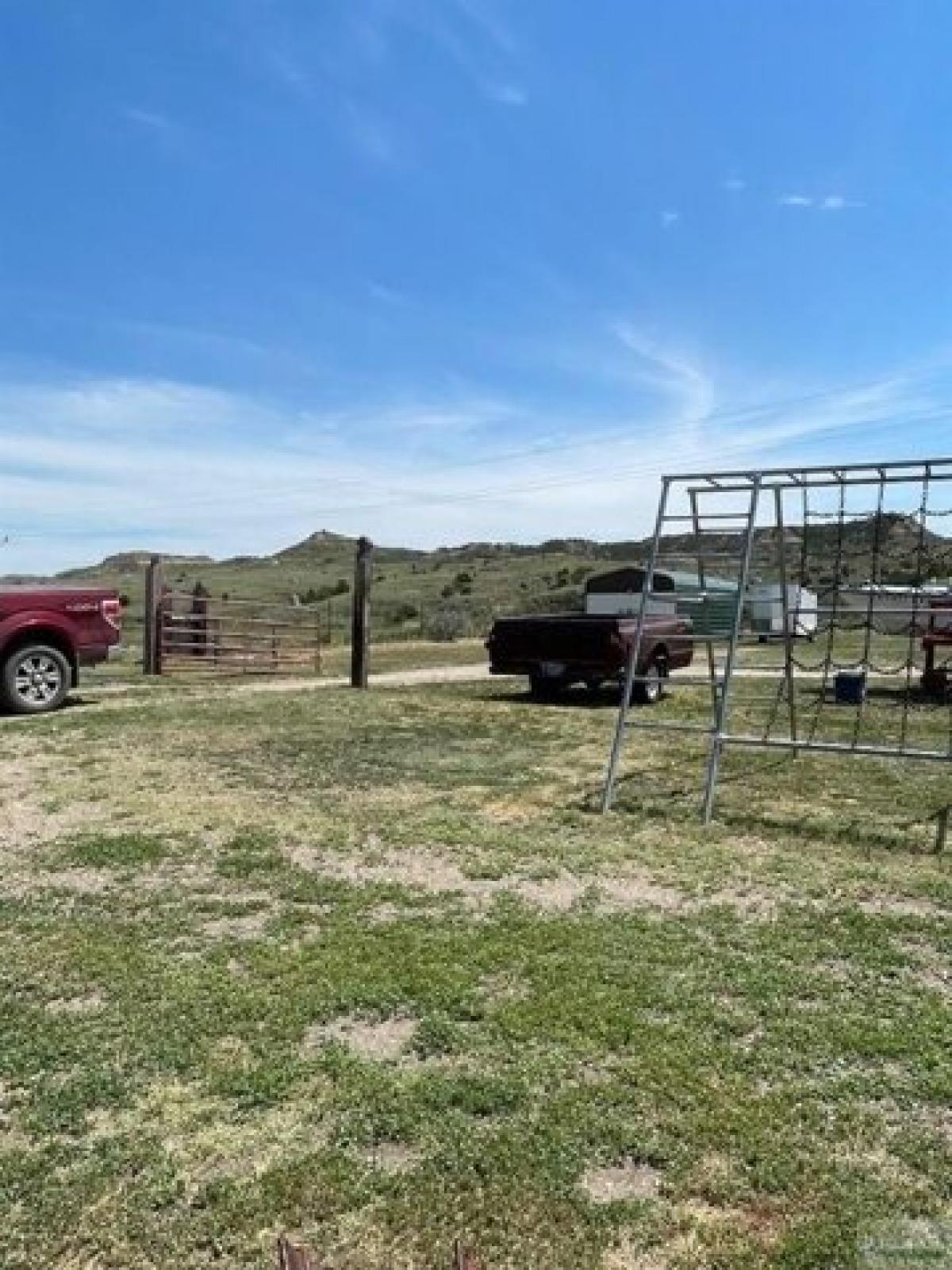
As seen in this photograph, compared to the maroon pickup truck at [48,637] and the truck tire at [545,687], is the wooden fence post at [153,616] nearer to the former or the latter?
the maroon pickup truck at [48,637]

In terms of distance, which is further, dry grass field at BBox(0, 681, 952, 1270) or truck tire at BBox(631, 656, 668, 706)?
truck tire at BBox(631, 656, 668, 706)

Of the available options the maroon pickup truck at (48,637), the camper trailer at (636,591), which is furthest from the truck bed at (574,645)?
the maroon pickup truck at (48,637)

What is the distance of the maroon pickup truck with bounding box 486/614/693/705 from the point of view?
13312 millimetres

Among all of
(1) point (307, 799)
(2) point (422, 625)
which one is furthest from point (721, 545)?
(2) point (422, 625)

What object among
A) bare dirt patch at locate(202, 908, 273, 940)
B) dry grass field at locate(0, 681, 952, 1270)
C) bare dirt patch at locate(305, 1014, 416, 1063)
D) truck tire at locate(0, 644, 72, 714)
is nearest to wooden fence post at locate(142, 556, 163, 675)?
truck tire at locate(0, 644, 72, 714)

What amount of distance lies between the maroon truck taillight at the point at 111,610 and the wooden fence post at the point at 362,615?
11.8 feet

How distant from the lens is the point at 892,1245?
249 cm

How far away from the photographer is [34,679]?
11945 millimetres

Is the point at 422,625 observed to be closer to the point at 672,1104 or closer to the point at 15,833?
the point at 15,833

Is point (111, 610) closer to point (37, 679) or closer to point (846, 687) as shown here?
point (37, 679)

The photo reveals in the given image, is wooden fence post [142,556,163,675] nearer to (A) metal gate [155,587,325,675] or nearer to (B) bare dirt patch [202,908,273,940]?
(A) metal gate [155,587,325,675]

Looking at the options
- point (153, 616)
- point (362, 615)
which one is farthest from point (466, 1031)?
point (153, 616)

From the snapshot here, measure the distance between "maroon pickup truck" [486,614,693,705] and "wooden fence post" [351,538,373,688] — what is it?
180cm

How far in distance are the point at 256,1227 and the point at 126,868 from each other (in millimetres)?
3264
